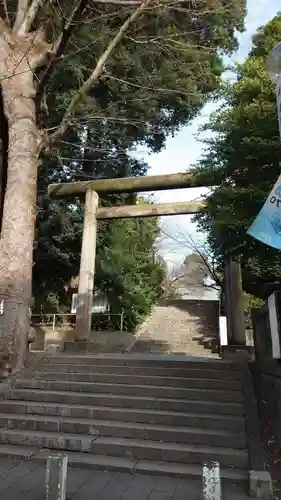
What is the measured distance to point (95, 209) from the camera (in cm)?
1223

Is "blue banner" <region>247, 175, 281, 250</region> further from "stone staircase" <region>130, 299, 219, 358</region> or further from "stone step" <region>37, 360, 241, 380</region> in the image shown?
"stone staircase" <region>130, 299, 219, 358</region>

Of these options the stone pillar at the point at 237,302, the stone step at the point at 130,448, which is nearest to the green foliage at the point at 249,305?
the stone pillar at the point at 237,302

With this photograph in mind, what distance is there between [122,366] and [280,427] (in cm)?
322

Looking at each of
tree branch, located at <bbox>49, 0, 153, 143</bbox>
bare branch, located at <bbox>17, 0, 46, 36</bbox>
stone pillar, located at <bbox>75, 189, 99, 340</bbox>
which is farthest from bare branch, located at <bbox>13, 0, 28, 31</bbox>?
stone pillar, located at <bbox>75, 189, 99, 340</bbox>

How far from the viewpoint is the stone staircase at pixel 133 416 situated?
14.6 ft

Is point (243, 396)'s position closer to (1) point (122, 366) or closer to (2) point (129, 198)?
(1) point (122, 366)

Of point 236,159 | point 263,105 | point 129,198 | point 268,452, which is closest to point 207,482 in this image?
point 268,452

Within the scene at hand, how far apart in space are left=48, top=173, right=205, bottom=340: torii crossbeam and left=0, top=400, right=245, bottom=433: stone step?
5.05 meters

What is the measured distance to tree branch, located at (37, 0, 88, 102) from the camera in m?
6.66

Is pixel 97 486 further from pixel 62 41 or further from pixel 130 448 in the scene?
pixel 62 41

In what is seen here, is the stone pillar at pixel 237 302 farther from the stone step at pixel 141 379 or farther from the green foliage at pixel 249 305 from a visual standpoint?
the green foliage at pixel 249 305

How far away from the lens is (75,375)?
6824mm

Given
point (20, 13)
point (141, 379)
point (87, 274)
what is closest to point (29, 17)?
point (20, 13)

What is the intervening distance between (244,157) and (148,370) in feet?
13.8
